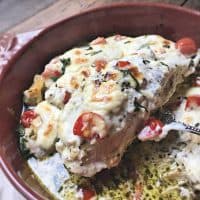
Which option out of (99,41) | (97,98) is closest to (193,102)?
(97,98)

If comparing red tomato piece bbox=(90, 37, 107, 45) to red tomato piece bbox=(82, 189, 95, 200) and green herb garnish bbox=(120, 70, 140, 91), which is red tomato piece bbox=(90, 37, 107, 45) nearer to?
green herb garnish bbox=(120, 70, 140, 91)

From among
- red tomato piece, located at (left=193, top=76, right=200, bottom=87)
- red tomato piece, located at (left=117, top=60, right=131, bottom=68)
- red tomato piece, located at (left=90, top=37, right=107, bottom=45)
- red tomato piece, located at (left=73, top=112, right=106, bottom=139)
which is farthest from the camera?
red tomato piece, located at (left=90, top=37, right=107, bottom=45)

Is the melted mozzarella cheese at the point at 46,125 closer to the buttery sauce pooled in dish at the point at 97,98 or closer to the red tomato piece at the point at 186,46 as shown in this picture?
the buttery sauce pooled in dish at the point at 97,98

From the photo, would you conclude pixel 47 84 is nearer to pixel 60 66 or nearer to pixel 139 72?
pixel 60 66

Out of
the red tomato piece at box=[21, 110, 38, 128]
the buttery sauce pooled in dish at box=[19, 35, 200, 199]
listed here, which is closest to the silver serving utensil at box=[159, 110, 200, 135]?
the buttery sauce pooled in dish at box=[19, 35, 200, 199]

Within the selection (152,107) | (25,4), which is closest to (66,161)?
(152,107)

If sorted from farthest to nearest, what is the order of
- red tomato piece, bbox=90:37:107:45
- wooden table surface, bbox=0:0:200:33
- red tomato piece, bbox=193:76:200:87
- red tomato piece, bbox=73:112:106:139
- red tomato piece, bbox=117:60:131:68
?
wooden table surface, bbox=0:0:200:33
red tomato piece, bbox=90:37:107:45
red tomato piece, bbox=193:76:200:87
red tomato piece, bbox=117:60:131:68
red tomato piece, bbox=73:112:106:139

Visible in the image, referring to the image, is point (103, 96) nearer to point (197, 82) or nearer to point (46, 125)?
point (46, 125)

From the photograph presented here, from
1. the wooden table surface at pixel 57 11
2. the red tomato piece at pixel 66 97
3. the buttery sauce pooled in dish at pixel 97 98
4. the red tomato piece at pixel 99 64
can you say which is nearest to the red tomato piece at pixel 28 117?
the buttery sauce pooled in dish at pixel 97 98
